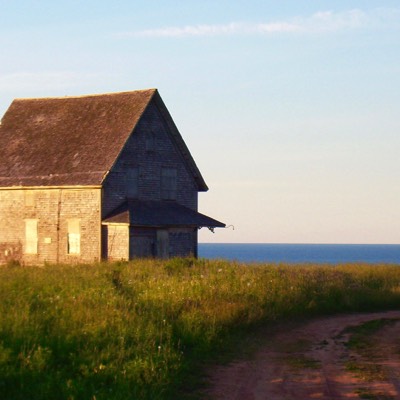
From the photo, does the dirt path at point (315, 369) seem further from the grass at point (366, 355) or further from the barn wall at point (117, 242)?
the barn wall at point (117, 242)

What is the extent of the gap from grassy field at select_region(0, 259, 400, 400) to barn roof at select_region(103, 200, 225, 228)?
9.31 metres

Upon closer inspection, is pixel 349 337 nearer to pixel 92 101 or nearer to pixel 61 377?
pixel 61 377

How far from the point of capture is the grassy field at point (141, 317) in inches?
436

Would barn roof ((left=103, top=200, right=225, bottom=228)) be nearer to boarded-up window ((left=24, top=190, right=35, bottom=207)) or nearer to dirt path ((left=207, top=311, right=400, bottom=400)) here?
boarded-up window ((left=24, top=190, right=35, bottom=207))

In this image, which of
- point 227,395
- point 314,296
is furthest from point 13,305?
point 314,296

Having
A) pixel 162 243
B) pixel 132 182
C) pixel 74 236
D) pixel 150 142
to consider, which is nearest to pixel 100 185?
pixel 132 182

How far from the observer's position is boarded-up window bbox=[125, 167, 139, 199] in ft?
117

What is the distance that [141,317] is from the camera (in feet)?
47.2

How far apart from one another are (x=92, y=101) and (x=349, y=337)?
25.7 meters

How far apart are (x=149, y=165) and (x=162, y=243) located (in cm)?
366

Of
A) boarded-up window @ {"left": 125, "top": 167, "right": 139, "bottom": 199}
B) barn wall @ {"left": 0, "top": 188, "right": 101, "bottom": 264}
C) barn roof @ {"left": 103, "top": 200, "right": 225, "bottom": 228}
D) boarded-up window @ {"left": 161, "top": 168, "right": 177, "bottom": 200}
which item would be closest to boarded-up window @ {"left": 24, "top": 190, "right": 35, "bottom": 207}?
barn wall @ {"left": 0, "top": 188, "right": 101, "bottom": 264}

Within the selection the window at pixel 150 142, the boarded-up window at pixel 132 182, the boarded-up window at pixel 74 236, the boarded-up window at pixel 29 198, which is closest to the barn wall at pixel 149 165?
the window at pixel 150 142

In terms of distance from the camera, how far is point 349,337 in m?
15.9

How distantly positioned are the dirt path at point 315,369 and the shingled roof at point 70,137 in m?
19.8
